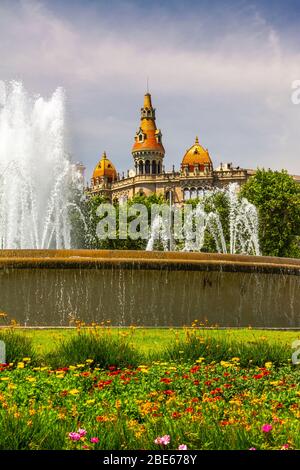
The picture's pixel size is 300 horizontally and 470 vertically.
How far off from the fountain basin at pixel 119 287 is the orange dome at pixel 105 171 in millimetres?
109117

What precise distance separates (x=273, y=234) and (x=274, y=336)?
1426 inches

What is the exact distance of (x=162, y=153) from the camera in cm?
10988

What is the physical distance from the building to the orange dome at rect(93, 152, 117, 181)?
17.4 feet

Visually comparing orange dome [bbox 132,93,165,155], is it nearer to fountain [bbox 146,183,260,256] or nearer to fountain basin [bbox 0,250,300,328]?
fountain [bbox 146,183,260,256]

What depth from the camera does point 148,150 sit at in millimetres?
108812

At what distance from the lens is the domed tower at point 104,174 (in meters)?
121

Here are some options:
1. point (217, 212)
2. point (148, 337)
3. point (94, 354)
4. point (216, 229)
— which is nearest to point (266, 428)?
point (94, 354)

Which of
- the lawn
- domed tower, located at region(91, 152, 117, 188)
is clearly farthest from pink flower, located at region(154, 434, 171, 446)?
domed tower, located at region(91, 152, 117, 188)

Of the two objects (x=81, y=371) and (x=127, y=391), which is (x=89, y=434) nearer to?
(x=127, y=391)

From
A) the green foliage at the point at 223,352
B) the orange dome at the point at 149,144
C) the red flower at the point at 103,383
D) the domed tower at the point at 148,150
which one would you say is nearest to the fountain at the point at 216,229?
the green foliage at the point at 223,352

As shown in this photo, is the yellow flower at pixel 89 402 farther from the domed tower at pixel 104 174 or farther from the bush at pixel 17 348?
the domed tower at pixel 104 174

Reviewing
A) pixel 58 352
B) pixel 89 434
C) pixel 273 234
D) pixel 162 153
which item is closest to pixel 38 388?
pixel 58 352

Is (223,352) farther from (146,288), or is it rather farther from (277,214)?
(277,214)

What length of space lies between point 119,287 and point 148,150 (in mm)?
97487
